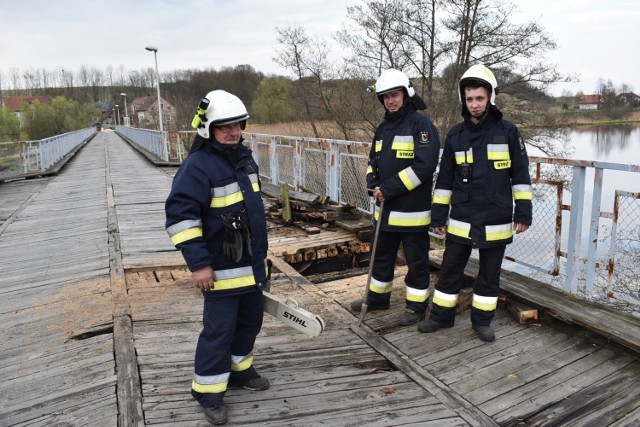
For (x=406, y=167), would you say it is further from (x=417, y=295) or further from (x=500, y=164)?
(x=417, y=295)

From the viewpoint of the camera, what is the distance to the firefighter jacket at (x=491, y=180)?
3.39 metres

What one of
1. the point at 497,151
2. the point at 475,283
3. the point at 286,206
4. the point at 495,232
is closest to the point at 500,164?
the point at 497,151

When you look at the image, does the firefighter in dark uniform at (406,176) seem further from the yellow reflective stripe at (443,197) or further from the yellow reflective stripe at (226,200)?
the yellow reflective stripe at (226,200)

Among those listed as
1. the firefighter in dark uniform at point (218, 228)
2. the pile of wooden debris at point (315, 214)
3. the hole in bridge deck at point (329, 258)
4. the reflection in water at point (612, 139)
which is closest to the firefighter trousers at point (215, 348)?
the firefighter in dark uniform at point (218, 228)

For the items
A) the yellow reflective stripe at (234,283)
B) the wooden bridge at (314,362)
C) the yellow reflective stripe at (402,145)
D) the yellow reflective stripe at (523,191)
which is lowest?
the wooden bridge at (314,362)

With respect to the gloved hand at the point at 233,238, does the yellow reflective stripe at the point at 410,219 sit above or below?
below

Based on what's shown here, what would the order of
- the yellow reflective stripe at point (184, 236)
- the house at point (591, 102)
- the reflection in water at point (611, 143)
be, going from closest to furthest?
1. the yellow reflective stripe at point (184, 236)
2. the house at point (591, 102)
3. the reflection in water at point (611, 143)

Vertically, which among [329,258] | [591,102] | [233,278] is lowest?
[329,258]

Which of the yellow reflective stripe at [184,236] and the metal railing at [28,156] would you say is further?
the metal railing at [28,156]

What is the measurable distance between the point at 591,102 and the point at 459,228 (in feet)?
73.1

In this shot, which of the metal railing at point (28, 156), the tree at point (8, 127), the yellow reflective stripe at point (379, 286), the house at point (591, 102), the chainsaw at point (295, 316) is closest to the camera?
the chainsaw at point (295, 316)

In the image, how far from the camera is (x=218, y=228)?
2635 mm

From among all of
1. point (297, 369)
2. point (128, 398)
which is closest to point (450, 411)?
point (297, 369)

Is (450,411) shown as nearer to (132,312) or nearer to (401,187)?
(401,187)
